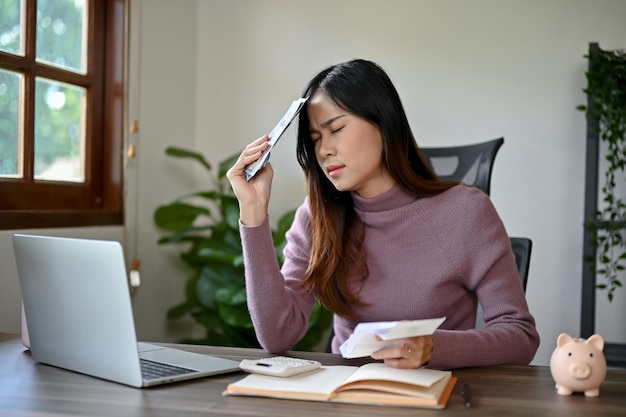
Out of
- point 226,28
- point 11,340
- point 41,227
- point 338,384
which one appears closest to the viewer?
point 338,384

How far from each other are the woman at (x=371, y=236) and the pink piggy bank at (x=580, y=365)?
1.12 feet

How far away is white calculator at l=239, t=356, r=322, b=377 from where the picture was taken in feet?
3.90

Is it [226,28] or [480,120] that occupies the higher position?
[226,28]

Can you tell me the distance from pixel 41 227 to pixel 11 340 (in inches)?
32.4

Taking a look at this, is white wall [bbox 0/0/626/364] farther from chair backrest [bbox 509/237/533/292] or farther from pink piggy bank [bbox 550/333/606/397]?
pink piggy bank [bbox 550/333/606/397]

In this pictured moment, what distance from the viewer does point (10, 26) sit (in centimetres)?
230

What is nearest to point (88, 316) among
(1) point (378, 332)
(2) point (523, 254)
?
(1) point (378, 332)

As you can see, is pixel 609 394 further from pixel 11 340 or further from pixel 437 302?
pixel 11 340

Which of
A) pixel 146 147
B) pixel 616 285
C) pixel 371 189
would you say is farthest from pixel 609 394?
pixel 146 147

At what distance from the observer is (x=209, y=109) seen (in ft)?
11.0

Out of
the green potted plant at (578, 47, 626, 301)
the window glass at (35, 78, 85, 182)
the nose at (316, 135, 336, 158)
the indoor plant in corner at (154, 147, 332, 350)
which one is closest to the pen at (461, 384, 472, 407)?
the nose at (316, 135, 336, 158)

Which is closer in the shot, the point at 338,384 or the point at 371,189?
the point at 338,384

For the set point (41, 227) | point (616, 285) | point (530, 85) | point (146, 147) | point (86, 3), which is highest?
point (86, 3)

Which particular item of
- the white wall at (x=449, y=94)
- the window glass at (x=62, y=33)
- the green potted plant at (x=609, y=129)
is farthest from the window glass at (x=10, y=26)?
the green potted plant at (x=609, y=129)
